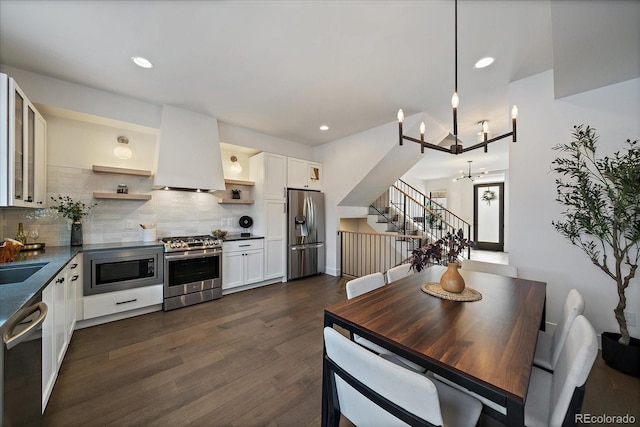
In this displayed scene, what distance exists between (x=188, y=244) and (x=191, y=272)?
408 mm

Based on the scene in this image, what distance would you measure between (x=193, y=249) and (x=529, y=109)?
446 centimetres

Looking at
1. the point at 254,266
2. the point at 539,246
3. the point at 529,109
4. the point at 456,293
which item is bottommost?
the point at 254,266

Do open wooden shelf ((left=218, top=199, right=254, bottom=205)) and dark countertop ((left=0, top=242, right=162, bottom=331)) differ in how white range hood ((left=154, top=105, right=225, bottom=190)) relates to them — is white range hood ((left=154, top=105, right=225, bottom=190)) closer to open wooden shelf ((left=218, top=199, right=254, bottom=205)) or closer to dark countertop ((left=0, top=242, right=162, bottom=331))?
open wooden shelf ((left=218, top=199, right=254, bottom=205))

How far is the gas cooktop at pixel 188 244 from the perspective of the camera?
3.18 metres

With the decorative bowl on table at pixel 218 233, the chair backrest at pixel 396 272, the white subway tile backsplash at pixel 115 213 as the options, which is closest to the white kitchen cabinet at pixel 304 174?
the white subway tile backsplash at pixel 115 213

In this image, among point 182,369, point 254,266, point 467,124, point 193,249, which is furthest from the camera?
point 254,266

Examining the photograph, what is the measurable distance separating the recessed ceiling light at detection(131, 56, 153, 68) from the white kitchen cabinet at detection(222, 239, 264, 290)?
7.93ft

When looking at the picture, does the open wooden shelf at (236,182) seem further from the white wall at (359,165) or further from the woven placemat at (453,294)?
the woven placemat at (453,294)

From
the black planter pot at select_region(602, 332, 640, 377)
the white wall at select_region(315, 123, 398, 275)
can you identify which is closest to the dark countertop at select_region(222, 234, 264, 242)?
the white wall at select_region(315, 123, 398, 275)

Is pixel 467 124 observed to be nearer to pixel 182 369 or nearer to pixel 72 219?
pixel 182 369

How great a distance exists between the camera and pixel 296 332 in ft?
8.66

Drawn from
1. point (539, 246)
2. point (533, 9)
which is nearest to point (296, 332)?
point (539, 246)

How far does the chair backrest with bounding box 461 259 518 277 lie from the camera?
235 centimetres

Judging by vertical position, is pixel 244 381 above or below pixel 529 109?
below
